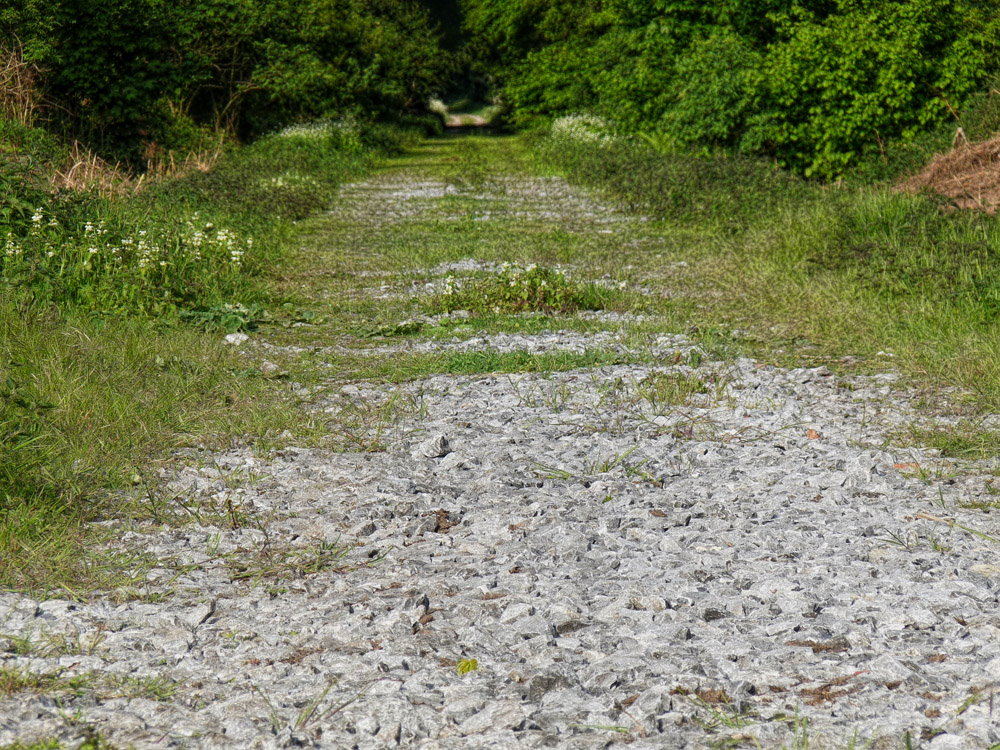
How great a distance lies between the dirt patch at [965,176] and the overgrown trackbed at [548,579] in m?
5.20

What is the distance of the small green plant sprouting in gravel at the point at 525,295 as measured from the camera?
28.5 feet

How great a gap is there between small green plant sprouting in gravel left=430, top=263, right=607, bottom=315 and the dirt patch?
13.9ft

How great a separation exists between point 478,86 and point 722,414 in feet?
185

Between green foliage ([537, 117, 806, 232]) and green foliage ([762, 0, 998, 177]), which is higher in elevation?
green foliage ([762, 0, 998, 177])

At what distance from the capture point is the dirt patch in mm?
10492

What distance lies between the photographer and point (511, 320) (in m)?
8.28

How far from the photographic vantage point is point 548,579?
379cm

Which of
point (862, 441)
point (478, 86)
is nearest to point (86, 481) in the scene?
point (862, 441)

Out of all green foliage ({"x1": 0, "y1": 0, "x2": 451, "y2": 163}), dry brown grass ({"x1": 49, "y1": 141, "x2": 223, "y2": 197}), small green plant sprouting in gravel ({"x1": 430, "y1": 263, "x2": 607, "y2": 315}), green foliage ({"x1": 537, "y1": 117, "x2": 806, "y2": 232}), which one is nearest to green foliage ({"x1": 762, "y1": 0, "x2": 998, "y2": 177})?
green foliage ({"x1": 537, "y1": 117, "x2": 806, "y2": 232})

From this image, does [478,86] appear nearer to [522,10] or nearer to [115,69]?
[522,10]

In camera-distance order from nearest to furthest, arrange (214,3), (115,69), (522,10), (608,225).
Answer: (608,225) → (115,69) → (214,3) → (522,10)

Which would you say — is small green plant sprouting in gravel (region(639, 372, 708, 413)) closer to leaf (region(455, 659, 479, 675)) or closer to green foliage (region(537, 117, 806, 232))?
leaf (region(455, 659, 479, 675))

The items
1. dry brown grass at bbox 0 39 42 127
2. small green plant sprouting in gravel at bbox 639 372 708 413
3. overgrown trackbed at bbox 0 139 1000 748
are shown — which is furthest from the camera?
dry brown grass at bbox 0 39 42 127

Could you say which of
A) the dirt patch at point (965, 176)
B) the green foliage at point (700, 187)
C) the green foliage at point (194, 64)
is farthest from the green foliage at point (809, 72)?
the green foliage at point (194, 64)
